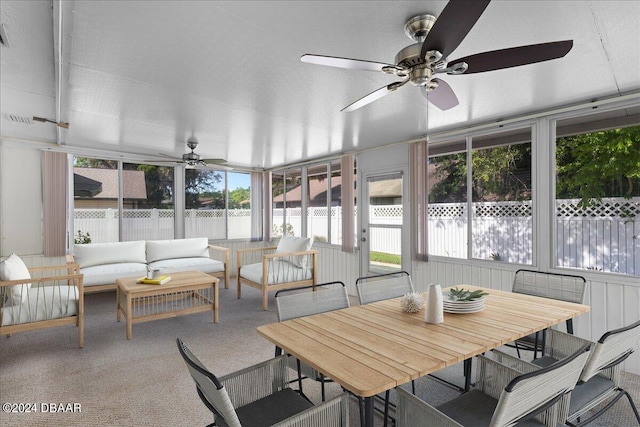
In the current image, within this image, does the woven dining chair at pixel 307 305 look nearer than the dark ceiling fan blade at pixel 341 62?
No

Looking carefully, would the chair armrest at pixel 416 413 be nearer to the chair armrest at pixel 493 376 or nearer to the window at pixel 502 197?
the chair armrest at pixel 493 376

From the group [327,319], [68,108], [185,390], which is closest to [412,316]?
[327,319]

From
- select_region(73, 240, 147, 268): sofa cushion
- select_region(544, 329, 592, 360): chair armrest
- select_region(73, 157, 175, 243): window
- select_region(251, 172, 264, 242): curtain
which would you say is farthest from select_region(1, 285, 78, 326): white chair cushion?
select_region(251, 172, 264, 242): curtain

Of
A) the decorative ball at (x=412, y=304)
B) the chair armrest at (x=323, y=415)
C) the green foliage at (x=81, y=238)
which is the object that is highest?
the green foliage at (x=81, y=238)

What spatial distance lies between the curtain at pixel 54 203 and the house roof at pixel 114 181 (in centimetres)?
38

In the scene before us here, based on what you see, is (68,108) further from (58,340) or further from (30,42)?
(58,340)

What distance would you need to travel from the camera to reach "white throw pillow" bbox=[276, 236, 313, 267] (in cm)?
511

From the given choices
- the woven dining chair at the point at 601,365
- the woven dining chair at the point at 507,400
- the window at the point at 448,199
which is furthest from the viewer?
the window at the point at 448,199

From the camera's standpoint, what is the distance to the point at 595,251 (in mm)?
3023

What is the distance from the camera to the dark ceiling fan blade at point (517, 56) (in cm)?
143

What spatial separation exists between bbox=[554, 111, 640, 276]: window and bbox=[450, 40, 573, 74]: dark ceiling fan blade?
2.04m

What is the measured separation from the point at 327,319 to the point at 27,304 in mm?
2867

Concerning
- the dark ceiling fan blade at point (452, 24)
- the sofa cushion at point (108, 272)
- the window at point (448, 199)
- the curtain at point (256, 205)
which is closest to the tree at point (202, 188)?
the curtain at point (256, 205)

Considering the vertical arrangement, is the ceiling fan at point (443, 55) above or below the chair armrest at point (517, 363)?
above
